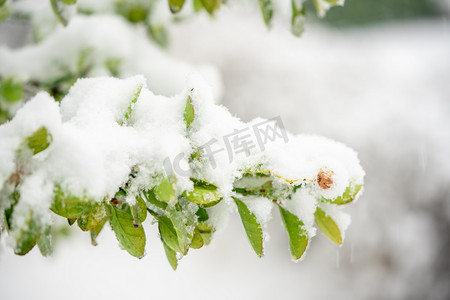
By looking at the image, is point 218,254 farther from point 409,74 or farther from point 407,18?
point 407,18

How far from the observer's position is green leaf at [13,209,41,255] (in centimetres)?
48

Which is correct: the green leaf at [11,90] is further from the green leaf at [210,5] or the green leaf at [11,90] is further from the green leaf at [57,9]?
the green leaf at [210,5]

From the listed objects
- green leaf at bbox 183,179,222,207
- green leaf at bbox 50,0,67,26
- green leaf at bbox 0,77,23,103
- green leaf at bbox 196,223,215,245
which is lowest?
green leaf at bbox 0,77,23,103

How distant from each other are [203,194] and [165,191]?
6 centimetres

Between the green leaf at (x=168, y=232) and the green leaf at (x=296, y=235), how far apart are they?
0.62 ft

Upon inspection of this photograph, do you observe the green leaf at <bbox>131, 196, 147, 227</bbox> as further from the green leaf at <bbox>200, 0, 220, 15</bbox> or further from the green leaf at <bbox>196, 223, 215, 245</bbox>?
the green leaf at <bbox>200, 0, 220, 15</bbox>

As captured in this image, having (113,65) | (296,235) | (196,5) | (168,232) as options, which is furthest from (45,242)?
(196,5)

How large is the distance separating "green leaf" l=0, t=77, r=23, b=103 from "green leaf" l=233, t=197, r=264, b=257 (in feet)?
2.52

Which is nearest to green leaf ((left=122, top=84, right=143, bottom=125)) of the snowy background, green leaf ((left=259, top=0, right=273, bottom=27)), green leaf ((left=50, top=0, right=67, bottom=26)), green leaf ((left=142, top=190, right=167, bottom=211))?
green leaf ((left=142, top=190, right=167, bottom=211))

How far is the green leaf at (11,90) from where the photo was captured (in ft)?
3.51

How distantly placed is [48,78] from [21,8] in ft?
1.36

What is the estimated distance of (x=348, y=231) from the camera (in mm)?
3291

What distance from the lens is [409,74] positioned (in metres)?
4.15

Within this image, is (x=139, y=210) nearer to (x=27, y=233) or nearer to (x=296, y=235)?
(x=27, y=233)
